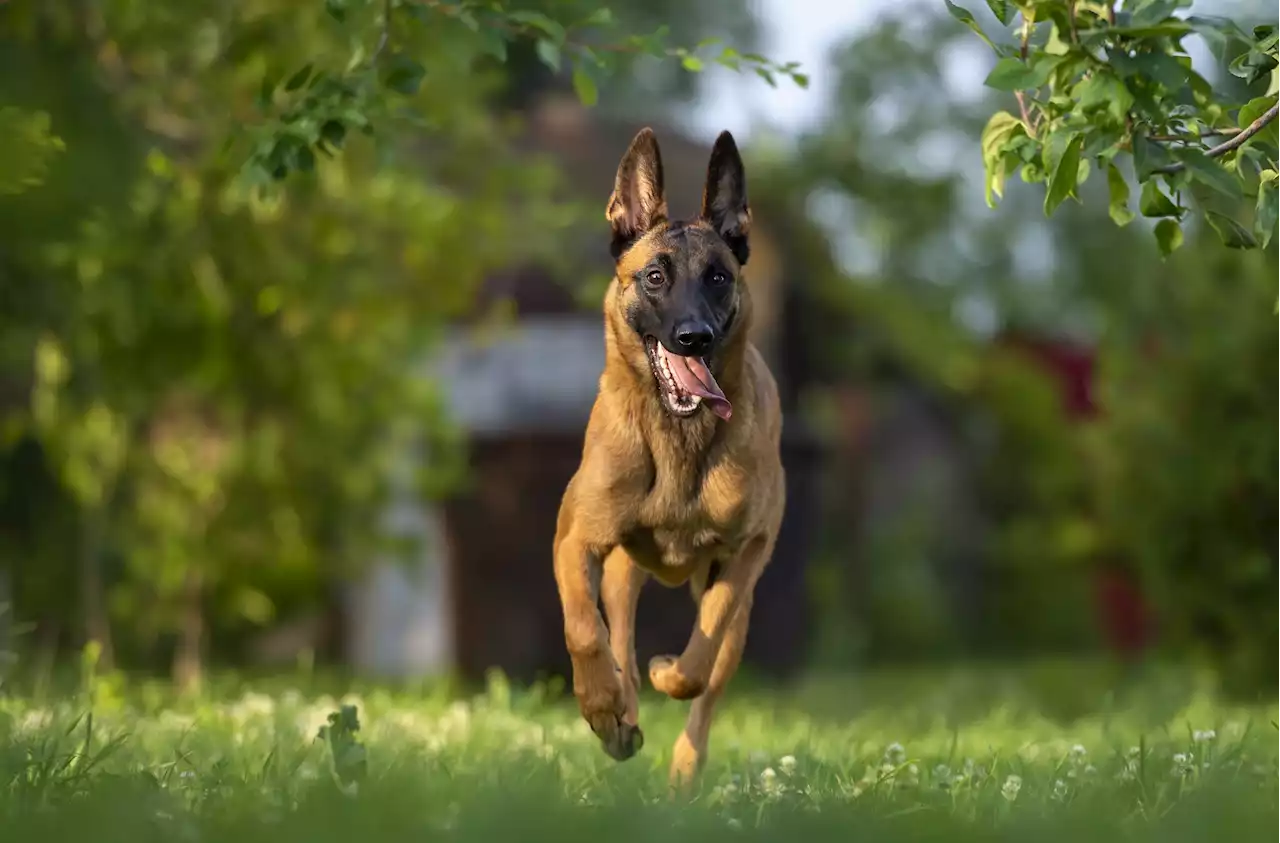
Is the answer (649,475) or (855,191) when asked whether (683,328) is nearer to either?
(649,475)

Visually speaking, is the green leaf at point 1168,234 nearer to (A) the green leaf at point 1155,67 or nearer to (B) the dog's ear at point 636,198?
(A) the green leaf at point 1155,67

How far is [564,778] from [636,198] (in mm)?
1957

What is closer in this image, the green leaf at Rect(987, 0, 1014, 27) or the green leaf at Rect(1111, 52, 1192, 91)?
the green leaf at Rect(1111, 52, 1192, 91)

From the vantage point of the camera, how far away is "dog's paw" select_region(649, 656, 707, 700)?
510 cm

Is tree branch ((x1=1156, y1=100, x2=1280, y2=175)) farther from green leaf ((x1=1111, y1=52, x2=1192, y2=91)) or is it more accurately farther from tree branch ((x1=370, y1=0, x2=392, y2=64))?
tree branch ((x1=370, y1=0, x2=392, y2=64))

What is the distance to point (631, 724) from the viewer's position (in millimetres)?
5137

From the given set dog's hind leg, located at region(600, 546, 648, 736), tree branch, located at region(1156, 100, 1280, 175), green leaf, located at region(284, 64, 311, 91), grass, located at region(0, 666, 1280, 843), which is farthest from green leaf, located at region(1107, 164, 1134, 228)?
green leaf, located at region(284, 64, 311, 91)

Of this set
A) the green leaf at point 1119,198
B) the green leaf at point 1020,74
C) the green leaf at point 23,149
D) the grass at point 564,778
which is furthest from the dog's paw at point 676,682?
the green leaf at point 23,149

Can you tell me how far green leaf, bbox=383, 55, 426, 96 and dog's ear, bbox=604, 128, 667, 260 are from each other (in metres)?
1.45

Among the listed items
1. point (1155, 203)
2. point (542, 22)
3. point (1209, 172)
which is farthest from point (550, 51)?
point (1209, 172)

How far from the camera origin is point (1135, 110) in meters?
5.05

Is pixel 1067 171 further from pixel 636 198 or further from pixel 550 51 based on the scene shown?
pixel 550 51

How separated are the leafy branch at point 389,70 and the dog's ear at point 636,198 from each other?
1.04 m

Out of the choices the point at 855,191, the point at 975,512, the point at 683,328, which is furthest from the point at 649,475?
the point at 975,512
